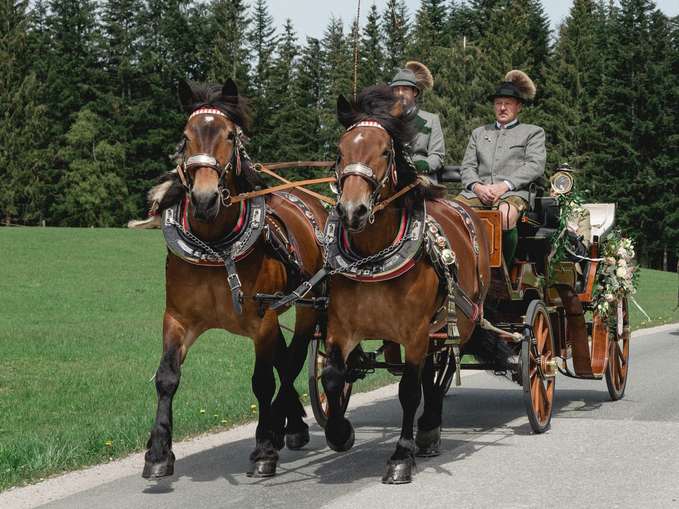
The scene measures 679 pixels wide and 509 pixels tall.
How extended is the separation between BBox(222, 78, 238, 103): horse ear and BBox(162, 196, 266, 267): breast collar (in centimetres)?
67

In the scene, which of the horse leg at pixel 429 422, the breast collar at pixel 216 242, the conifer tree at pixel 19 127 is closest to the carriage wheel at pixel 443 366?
the horse leg at pixel 429 422

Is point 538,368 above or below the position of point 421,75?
below

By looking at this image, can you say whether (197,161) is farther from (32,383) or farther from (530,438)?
(32,383)

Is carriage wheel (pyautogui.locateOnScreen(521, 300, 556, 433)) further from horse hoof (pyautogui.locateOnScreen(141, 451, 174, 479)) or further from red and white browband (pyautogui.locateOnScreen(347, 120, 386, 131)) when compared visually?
horse hoof (pyautogui.locateOnScreen(141, 451, 174, 479))

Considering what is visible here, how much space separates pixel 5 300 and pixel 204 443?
18.6 metres

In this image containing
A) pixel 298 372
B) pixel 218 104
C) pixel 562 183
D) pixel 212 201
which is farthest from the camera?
pixel 562 183

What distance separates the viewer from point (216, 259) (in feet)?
21.1

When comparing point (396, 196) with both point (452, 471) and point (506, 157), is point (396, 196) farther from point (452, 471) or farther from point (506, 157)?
point (506, 157)

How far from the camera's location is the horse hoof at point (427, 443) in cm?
725

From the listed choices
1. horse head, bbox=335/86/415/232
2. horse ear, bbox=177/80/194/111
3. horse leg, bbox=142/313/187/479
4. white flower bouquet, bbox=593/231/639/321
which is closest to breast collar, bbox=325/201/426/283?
horse head, bbox=335/86/415/232

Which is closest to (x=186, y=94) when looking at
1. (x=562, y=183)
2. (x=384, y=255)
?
(x=384, y=255)

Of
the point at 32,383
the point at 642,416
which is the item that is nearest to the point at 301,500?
the point at 642,416

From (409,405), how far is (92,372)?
7360 millimetres

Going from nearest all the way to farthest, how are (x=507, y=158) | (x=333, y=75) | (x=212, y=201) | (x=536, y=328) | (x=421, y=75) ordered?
1. (x=212, y=201)
2. (x=421, y=75)
3. (x=536, y=328)
4. (x=507, y=158)
5. (x=333, y=75)
